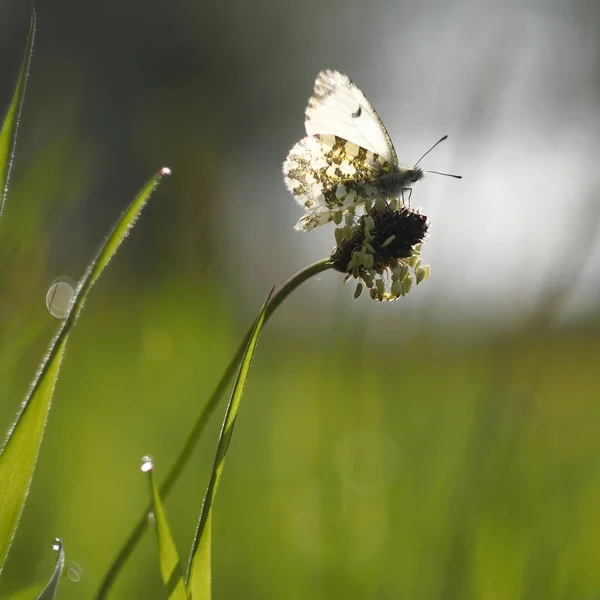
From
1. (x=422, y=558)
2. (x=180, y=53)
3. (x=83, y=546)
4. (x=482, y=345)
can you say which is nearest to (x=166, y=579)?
(x=422, y=558)

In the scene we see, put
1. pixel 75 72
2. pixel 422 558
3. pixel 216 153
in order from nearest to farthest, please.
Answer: pixel 422 558
pixel 75 72
pixel 216 153

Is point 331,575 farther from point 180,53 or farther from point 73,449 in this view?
point 180,53

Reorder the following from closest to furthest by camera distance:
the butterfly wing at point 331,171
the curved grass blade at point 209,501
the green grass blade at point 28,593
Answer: the curved grass blade at point 209,501
the green grass blade at point 28,593
the butterfly wing at point 331,171

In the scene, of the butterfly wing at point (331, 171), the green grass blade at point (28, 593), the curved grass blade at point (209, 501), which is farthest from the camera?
the butterfly wing at point (331, 171)

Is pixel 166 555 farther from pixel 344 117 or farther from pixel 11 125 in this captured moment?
pixel 344 117

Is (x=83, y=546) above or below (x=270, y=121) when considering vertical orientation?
below

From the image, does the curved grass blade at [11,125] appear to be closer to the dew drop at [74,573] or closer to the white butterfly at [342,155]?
the dew drop at [74,573]

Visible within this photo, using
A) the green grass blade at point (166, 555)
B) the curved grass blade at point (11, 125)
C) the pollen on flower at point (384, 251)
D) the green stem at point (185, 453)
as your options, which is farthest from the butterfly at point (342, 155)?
the green grass blade at point (166, 555)

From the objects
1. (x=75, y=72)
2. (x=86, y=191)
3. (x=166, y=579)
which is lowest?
(x=166, y=579)
